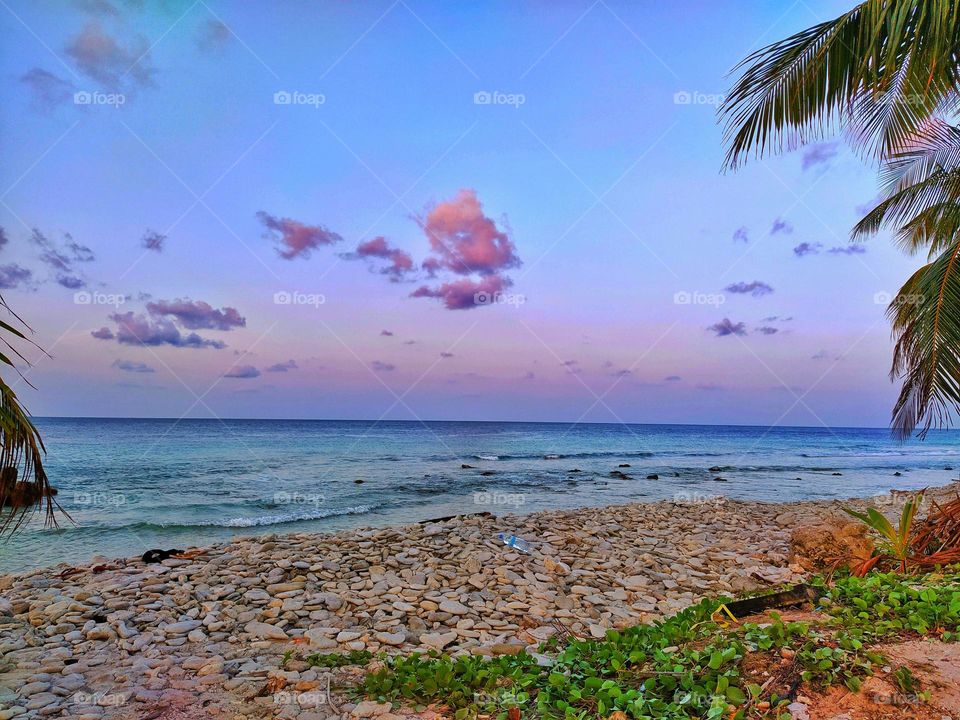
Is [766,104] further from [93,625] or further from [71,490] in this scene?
[71,490]

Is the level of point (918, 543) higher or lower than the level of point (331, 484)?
higher

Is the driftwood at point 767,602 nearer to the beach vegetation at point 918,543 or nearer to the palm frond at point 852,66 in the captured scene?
the beach vegetation at point 918,543

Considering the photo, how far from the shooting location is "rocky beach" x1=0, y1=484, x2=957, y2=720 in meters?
3.93

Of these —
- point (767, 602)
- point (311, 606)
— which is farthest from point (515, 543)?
point (767, 602)

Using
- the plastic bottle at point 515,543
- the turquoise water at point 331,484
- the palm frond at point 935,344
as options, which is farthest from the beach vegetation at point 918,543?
the turquoise water at point 331,484

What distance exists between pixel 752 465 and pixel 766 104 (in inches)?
1100

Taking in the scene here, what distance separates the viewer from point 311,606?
574 cm

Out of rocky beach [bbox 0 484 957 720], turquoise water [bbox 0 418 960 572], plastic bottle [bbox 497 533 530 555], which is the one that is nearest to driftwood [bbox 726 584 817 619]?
rocky beach [bbox 0 484 957 720]

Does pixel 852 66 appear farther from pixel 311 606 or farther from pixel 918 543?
pixel 311 606

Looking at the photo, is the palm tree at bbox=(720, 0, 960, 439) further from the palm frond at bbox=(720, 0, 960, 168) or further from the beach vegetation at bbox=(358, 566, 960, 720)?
the beach vegetation at bbox=(358, 566, 960, 720)

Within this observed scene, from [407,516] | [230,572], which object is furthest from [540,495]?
[230,572]

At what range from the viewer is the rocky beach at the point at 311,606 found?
393 cm

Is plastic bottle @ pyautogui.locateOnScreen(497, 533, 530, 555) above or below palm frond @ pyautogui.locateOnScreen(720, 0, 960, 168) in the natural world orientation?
below

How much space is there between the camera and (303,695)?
3754 mm
